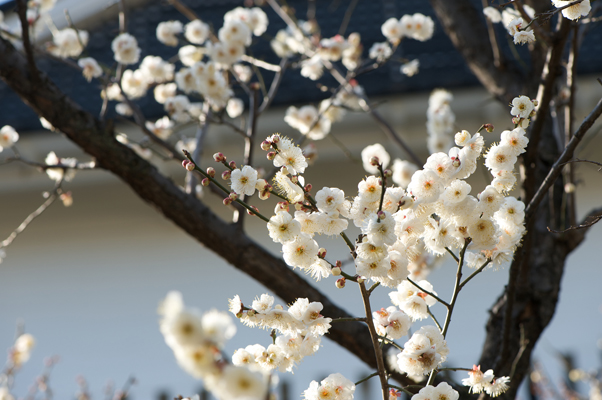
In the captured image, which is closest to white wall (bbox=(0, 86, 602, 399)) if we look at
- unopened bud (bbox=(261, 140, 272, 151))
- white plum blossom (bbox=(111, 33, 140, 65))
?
white plum blossom (bbox=(111, 33, 140, 65))

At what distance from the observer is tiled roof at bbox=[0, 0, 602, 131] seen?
3.22 metres

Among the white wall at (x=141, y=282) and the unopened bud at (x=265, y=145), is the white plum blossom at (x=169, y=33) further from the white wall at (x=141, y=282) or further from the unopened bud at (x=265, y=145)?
the unopened bud at (x=265, y=145)

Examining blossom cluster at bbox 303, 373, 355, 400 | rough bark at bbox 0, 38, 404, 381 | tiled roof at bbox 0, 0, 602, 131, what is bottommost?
blossom cluster at bbox 303, 373, 355, 400

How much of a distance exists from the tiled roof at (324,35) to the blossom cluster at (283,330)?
2376 millimetres

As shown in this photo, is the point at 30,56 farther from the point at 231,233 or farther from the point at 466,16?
the point at 466,16

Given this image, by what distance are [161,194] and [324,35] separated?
2778mm

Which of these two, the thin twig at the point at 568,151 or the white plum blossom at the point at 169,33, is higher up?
the white plum blossom at the point at 169,33

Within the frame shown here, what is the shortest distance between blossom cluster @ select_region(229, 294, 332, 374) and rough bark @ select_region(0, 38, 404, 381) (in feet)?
1.71

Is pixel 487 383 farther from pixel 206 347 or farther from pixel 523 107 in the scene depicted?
pixel 206 347

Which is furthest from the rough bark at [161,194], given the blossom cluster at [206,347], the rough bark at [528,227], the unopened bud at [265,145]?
the blossom cluster at [206,347]

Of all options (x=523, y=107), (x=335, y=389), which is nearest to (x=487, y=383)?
(x=335, y=389)

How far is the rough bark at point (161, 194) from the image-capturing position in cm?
149

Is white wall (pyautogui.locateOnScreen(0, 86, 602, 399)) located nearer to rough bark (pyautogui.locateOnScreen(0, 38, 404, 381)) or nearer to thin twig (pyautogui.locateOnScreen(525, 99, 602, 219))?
rough bark (pyautogui.locateOnScreen(0, 38, 404, 381))

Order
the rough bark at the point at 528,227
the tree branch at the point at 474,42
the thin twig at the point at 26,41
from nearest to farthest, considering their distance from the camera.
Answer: the rough bark at the point at 528,227
the thin twig at the point at 26,41
the tree branch at the point at 474,42
